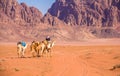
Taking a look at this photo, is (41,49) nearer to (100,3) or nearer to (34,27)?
(34,27)

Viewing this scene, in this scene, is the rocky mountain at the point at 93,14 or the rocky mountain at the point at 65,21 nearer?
the rocky mountain at the point at 65,21

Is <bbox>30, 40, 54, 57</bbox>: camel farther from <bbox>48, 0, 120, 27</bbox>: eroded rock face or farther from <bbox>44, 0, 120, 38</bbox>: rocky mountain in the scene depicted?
<bbox>48, 0, 120, 27</bbox>: eroded rock face

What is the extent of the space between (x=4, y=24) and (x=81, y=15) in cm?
5623

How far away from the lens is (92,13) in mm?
185750

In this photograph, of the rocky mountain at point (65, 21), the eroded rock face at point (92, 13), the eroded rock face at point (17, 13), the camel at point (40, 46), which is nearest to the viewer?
the camel at point (40, 46)

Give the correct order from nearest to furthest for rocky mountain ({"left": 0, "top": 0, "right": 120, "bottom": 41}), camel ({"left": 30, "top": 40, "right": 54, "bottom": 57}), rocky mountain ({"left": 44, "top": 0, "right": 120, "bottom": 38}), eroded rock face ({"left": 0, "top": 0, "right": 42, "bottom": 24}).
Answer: camel ({"left": 30, "top": 40, "right": 54, "bottom": 57}) < rocky mountain ({"left": 0, "top": 0, "right": 120, "bottom": 41}) < eroded rock face ({"left": 0, "top": 0, "right": 42, "bottom": 24}) < rocky mountain ({"left": 44, "top": 0, "right": 120, "bottom": 38})

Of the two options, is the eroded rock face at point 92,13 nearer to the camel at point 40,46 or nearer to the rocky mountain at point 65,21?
the rocky mountain at point 65,21

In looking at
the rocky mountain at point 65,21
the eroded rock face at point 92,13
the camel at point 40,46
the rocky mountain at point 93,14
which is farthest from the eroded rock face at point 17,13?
the camel at point 40,46

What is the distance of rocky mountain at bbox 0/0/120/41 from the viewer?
144500 millimetres

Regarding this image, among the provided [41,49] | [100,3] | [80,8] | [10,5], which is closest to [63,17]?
[80,8]

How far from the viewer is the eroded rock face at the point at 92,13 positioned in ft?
596

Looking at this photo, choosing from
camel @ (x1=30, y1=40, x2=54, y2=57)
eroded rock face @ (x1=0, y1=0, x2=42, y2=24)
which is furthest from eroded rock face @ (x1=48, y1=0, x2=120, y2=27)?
camel @ (x1=30, y1=40, x2=54, y2=57)

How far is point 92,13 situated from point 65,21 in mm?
16832

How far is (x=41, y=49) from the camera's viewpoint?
25.0 meters
